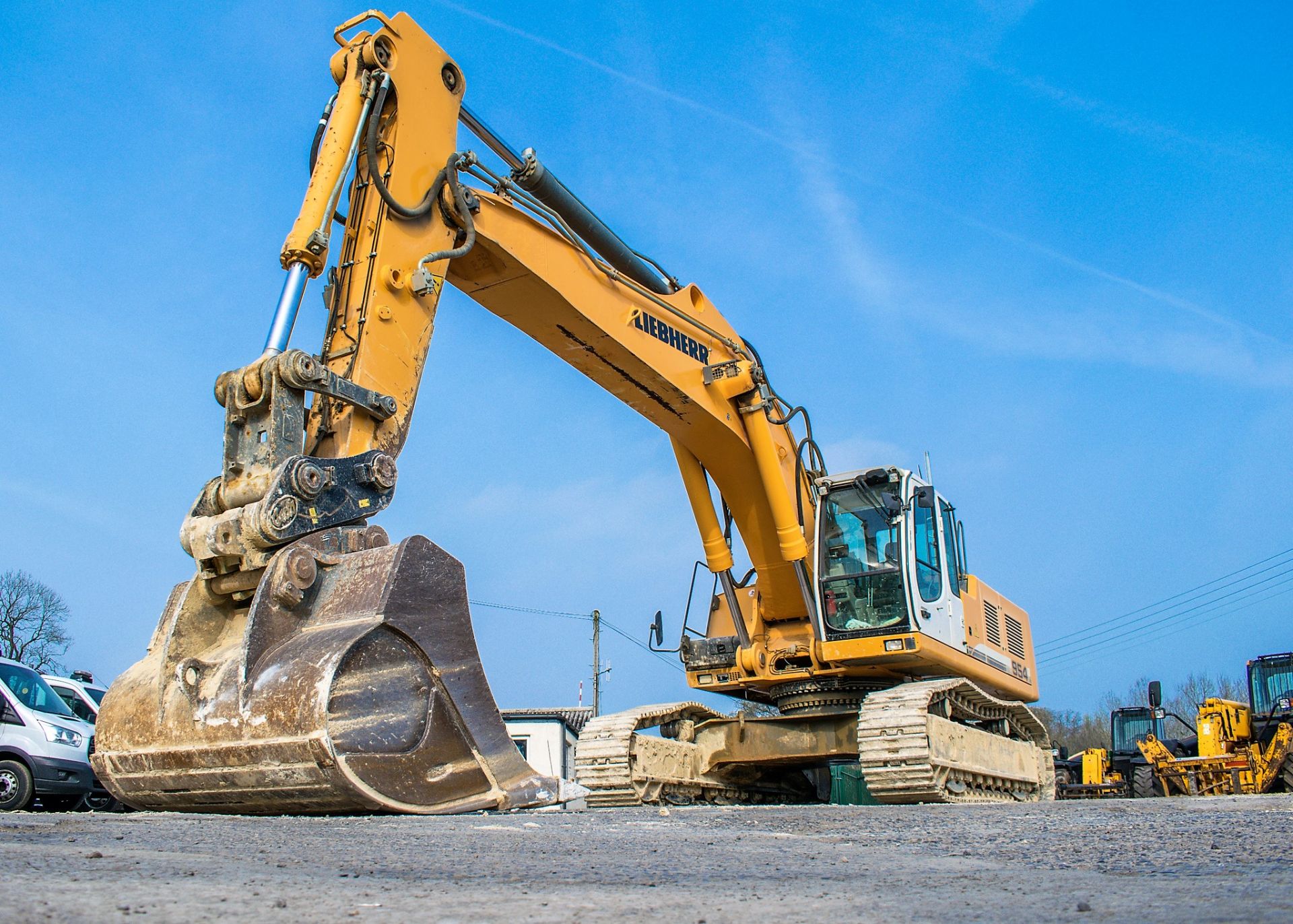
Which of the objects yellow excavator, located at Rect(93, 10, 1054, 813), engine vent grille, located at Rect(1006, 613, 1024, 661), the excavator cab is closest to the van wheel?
yellow excavator, located at Rect(93, 10, 1054, 813)

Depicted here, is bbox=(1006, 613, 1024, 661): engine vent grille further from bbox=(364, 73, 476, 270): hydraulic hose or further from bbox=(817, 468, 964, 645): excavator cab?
bbox=(364, 73, 476, 270): hydraulic hose

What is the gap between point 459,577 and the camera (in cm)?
530

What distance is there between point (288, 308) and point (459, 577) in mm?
1756

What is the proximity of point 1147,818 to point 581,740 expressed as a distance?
5359mm

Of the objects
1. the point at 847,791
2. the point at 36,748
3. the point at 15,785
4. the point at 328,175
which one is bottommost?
the point at 847,791

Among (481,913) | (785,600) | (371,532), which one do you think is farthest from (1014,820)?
(785,600)

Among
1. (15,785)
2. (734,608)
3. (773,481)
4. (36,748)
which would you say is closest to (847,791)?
(734,608)

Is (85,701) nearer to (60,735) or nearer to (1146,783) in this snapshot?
(60,735)

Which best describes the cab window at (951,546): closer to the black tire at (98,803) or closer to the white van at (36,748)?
the white van at (36,748)

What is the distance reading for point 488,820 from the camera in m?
4.68

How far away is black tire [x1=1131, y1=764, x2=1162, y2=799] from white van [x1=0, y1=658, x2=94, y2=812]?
15.5m

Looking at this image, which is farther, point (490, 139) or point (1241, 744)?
point (1241, 744)

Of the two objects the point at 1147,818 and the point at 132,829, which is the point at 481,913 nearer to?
the point at 132,829

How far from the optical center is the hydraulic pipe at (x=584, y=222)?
740 centimetres
